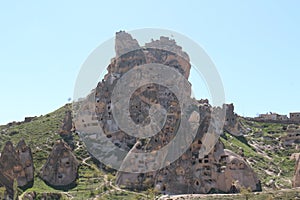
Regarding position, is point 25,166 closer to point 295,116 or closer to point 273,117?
point 273,117

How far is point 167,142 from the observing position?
58.6 meters

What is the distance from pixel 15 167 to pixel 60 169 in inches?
235

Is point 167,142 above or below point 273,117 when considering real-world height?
below

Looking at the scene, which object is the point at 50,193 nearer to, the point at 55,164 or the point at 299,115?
the point at 55,164

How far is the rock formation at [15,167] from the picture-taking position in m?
57.4

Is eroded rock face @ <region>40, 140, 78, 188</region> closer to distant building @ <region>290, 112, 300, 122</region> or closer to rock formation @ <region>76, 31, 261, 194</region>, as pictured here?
rock formation @ <region>76, 31, 261, 194</region>

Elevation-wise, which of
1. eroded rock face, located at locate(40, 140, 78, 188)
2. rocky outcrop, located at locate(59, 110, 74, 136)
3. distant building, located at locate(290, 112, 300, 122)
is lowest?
eroded rock face, located at locate(40, 140, 78, 188)

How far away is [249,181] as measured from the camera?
56.7 metres

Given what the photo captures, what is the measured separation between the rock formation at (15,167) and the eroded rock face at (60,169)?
205cm

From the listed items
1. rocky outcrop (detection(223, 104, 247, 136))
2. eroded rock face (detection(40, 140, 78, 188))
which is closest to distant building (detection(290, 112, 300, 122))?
rocky outcrop (detection(223, 104, 247, 136))

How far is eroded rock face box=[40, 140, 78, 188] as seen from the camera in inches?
2426

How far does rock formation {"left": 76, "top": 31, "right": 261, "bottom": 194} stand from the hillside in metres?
2.73

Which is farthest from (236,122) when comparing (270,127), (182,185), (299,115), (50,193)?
(50,193)

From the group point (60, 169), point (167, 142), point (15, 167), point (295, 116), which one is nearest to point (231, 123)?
point (295, 116)
